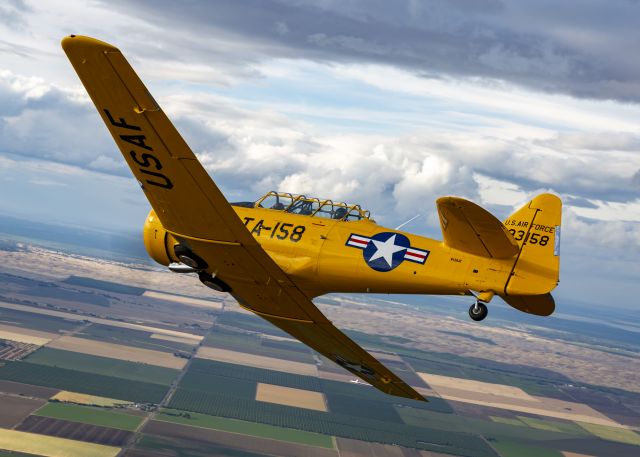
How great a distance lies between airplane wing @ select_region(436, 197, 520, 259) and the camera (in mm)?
12039

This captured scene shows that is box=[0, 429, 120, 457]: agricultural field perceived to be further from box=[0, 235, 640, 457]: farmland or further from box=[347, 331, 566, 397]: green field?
box=[347, 331, 566, 397]: green field

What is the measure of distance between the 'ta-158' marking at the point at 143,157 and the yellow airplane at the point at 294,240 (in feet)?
0.07

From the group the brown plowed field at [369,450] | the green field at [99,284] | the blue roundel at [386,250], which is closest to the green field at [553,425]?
the brown plowed field at [369,450]

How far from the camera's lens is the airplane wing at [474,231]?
12.0 meters

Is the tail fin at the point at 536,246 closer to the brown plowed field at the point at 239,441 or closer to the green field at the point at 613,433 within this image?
the brown plowed field at the point at 239,441

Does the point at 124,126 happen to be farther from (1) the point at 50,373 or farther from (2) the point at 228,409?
(1) the point at 50,373

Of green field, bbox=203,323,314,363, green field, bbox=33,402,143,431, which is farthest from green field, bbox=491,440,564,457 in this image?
green field, bbox=203,323,314,363

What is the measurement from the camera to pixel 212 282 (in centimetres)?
1490

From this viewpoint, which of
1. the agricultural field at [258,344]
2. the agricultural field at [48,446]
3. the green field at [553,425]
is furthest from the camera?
the agricultural field at [258,344]

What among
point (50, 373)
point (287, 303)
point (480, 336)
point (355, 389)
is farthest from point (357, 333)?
point (287, 303)

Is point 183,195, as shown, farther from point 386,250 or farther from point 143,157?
point 386,250

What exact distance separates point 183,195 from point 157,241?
3885 millimetres

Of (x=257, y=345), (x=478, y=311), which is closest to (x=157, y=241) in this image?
(x=478, y=311)

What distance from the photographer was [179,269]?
1504 cm
